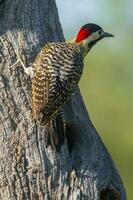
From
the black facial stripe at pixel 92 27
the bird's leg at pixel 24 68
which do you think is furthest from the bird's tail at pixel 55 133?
the black facial stripe at pixel 92 27

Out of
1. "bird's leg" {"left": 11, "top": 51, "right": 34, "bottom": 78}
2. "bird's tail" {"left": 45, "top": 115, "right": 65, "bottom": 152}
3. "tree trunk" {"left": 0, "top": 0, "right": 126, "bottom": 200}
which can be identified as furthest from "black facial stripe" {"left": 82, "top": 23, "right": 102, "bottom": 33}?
"bird's tail" {"left": 45, "top": 115, "right": 65, "bottom": 152}

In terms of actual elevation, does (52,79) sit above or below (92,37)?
below

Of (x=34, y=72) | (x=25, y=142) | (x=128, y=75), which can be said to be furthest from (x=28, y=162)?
(x=128, y=75)

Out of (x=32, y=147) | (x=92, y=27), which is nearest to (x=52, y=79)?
(x=32, y=147)

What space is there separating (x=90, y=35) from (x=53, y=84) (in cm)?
102

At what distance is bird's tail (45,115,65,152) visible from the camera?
8.45m

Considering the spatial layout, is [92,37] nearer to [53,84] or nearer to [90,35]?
[90,35]

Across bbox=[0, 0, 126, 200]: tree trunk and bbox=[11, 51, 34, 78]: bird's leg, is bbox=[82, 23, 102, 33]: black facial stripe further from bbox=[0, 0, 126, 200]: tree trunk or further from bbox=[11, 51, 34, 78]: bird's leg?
bbox=[11, 51, 34, 78]: bird's leg

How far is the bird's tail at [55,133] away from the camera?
8.45m

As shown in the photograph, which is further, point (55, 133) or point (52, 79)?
point (52, 79)

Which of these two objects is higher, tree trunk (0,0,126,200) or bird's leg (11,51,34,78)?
bird's leg (11,51,34,78)

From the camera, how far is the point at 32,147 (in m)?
8.48

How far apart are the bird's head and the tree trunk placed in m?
0.57

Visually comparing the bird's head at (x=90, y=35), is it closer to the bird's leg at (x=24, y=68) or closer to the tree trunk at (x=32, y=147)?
the tree trunk at (x=32, y=147)
